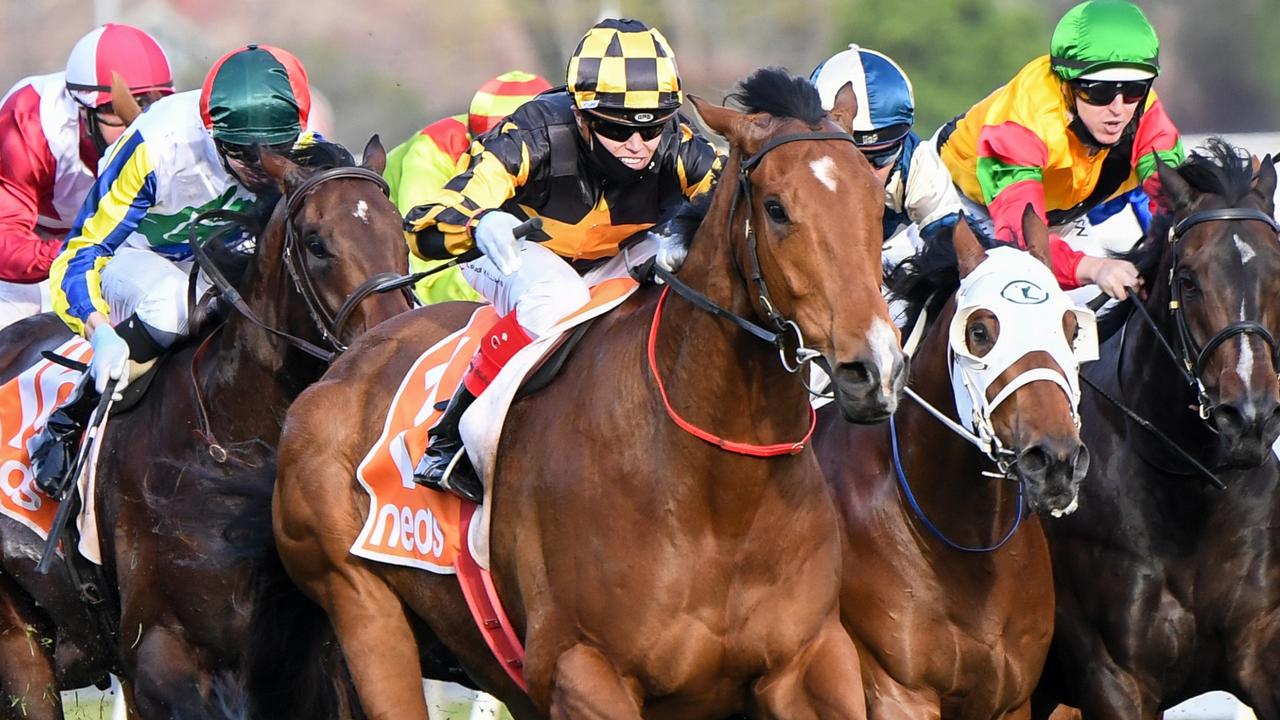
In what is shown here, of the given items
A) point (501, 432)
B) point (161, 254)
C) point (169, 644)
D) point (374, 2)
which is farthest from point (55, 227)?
point (374, 2)

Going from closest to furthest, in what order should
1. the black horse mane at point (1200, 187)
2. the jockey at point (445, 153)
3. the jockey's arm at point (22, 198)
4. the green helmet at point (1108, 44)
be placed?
the black horse mane at point (1200, 187) → the green helmet at point (1108, 44) → the jockey's arm at point (22, 198) → the jockey at point (445, 153)

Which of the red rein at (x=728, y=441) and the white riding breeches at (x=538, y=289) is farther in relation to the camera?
the white riding breeches at (x=538, y=289)

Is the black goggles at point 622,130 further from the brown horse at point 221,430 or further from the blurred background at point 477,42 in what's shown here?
the blurred background at point 477,42

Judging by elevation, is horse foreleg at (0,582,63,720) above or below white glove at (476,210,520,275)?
below

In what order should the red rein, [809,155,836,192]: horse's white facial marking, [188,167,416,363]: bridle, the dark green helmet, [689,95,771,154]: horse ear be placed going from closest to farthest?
[809,155,836,192]: horse's white facial marking < [689,95,771,154]: horse ear < the red rein < [188,167,416,363]: bridle < the dark green helmet

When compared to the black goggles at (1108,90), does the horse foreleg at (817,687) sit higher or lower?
lower

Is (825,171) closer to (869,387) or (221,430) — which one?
(869,387)

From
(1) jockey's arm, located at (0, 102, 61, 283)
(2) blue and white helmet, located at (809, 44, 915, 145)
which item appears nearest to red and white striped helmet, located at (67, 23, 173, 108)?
(1) jockey's arm, located at (0, 102, 61, 283)

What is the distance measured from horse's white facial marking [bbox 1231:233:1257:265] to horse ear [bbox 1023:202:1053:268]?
1.65ft

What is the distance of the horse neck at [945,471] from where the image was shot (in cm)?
556

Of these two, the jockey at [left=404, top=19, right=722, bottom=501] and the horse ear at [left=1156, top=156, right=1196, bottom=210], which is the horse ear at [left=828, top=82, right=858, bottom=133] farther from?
the horse ear at [left=1156, top=156, right=1196, bottom=210]

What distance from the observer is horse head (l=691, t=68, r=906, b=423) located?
4.18 metres

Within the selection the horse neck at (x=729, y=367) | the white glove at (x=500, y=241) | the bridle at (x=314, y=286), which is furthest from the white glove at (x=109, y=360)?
the horse neck at (x=729, y=367)

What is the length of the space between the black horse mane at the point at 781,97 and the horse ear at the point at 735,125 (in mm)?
47
